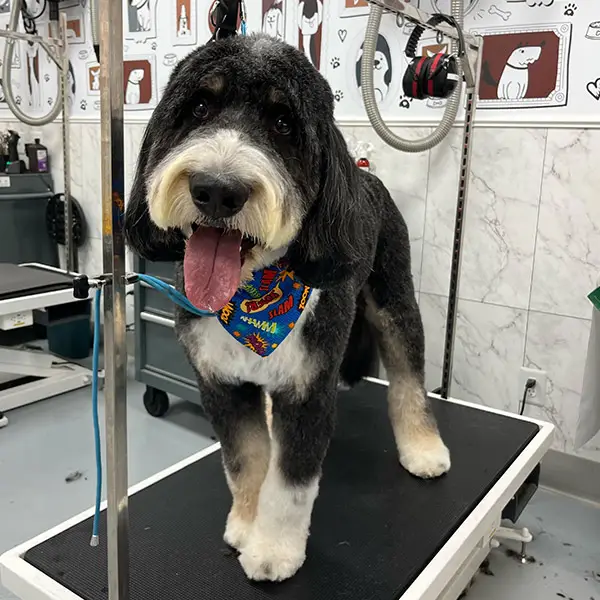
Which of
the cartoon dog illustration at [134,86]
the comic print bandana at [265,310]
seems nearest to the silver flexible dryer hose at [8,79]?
the cartoon dog illustration at [134,86]

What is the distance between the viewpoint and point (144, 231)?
36.1 inches

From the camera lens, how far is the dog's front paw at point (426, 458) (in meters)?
1.39

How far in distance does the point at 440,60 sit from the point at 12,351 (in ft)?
6.32

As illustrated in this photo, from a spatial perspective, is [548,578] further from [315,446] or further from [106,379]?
[106,379]

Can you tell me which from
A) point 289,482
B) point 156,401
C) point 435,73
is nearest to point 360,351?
point 289,482

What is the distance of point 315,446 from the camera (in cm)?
103

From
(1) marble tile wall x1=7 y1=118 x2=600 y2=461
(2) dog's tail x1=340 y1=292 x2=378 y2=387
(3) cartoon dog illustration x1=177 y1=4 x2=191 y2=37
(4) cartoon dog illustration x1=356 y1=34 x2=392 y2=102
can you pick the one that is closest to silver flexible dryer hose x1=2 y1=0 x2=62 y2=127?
(3) cartoon dog illustration x1=177 y1=4 x2=191 y2=37

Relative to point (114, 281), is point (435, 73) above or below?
above

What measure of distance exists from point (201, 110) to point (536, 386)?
1.48 metres

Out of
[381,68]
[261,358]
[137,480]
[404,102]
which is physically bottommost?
[137,480]

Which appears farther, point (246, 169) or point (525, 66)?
point (525, 66)

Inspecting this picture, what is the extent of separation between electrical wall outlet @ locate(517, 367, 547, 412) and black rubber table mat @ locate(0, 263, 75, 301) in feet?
5.28

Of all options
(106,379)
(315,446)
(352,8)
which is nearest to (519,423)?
(315,446)

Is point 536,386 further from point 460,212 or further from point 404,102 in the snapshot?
point 404,102
